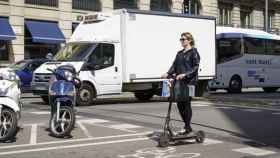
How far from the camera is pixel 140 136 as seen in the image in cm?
1134

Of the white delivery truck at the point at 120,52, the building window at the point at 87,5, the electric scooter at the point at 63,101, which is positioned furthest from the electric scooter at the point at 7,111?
the building window at the point at 87,5

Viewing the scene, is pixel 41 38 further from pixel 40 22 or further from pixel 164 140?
pixel 164 140

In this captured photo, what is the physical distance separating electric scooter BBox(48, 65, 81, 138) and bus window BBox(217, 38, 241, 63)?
18545 mm

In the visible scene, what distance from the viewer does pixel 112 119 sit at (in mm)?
14195

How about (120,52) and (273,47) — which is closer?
(120,52)

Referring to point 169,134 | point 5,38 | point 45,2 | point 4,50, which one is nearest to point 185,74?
point 169,134

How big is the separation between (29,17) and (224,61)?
1096 centimetres

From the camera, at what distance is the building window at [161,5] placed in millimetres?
40719

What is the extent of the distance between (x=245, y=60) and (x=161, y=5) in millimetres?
13028

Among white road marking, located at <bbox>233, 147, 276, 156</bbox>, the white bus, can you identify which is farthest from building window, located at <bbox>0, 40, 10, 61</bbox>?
white road marking, located at <bbox>233, 147, 276, 156</bbox>

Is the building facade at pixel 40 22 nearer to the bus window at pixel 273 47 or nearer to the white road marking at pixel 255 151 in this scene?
the bus window at pixel 273 47

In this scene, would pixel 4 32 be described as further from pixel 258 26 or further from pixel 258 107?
pixel 258 26

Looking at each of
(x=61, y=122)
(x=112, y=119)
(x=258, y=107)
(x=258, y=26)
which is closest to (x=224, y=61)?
(x=258, y=107)

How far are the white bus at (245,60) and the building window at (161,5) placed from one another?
10.7m
